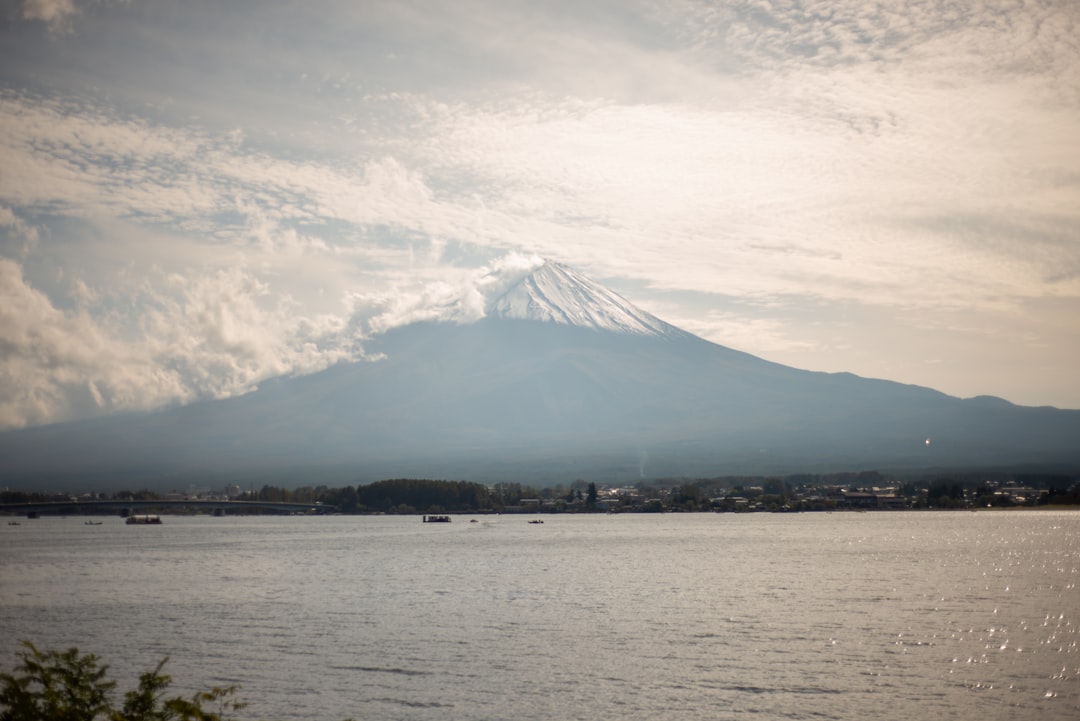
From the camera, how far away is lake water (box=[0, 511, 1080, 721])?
1121 inches

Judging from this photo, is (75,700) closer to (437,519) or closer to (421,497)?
(437,519)

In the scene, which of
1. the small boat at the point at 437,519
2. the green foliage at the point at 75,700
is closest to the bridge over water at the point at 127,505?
the small boat at the point at 437,519

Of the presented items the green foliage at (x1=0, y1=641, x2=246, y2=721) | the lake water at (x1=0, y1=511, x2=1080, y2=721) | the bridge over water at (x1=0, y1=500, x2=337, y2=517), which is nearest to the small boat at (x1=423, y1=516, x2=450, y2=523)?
the bridge over water at (x1=0, y1=500, x2=337, y2=517)

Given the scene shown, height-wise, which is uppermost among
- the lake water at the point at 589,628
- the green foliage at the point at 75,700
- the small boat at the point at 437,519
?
the green foliage at the point at 75,700

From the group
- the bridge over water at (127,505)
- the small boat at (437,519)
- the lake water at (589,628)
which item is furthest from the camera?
the bridge over water at (127,505)

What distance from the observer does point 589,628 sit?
1571 inches

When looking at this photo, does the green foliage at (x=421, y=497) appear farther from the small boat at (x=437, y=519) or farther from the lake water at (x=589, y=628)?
the lake water at (x=589, y=628)

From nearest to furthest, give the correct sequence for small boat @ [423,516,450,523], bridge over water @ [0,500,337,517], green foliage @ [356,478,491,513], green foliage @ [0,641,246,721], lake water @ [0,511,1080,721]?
green foliage @ [0,641,246,721] → lake water @ [0,511,1080,721] → small boat @ [423,516,450,523] → bridge over water @ [0,500,337,517] → green foliage @ [356,478,491,513]

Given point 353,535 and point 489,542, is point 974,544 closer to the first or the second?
point 489,542

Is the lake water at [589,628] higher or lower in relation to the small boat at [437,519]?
lower

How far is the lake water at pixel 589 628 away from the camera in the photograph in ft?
93.4

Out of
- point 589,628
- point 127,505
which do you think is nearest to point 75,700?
point 589,628

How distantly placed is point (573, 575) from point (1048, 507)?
11786cm

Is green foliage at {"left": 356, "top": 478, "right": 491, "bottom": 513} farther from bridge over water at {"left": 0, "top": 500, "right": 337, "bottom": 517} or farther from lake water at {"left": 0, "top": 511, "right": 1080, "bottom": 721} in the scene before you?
lake water at {"left": 0, "top": 511, "right": 1080, "bottom": 721}
